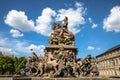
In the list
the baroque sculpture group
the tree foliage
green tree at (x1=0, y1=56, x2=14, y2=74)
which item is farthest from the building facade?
the baroque sculpture group

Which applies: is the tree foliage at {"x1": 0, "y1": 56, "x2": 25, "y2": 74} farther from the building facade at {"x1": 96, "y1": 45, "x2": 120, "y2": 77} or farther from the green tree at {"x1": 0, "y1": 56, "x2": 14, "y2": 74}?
the building facade at {"x1": 96, "y1": 45, "x2": 120, "y2": 77}

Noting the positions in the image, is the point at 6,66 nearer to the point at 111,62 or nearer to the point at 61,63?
the point at 111,62

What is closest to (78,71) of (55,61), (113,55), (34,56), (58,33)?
(55,61)

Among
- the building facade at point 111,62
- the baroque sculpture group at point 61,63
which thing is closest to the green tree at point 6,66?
the building facade at point 111,62

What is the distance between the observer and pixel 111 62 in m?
62.8

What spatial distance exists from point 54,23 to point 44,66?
22.7 feet

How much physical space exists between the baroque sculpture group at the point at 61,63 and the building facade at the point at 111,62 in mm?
42381

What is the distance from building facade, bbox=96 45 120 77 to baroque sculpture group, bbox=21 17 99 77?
139ft

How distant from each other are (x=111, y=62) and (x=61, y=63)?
2037 inches

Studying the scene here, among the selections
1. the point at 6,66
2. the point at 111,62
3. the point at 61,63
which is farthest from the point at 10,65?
the point at 61,63

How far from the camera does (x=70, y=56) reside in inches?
664

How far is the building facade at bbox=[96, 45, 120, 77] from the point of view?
57531mm

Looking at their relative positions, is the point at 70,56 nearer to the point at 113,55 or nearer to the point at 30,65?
the point at 30,65

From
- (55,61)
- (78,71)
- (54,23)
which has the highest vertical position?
(54,23)
